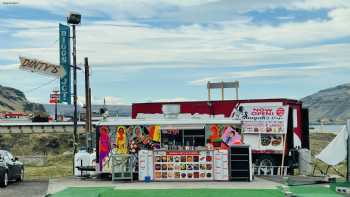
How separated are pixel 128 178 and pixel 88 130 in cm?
Result: 891

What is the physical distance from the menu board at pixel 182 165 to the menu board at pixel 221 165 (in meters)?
0.20

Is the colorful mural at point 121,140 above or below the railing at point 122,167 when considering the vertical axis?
above

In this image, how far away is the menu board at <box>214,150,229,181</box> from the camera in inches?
910

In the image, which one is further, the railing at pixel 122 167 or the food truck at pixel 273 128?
the food truck at pixel 273 128

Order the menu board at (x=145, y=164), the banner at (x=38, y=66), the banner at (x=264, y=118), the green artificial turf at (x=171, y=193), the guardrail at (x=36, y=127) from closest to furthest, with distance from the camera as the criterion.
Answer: the green artificial turf at (x=171, y=193) → the menu board at (x=145, y=164) → the banner at (x=264, y=118) → the banner at (x=38, y=66) → the guardrail at (x=36, y=127)

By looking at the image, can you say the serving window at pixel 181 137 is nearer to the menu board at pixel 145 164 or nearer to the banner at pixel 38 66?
the menu board at pixel 145 164

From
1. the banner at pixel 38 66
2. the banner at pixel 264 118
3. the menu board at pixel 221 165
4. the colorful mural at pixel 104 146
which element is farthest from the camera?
the banner at pixel 38 66

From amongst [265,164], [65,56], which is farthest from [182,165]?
[65,56]

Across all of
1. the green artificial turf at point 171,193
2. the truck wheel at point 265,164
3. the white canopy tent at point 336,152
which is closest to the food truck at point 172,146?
the white canopy tent at point 336,152

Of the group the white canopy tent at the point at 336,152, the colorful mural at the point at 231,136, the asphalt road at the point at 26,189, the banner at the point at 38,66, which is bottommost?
the asphalt road at the point at 26,189

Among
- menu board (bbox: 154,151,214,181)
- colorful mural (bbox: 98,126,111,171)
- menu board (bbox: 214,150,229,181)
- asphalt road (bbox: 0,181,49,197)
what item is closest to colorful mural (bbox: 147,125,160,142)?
menu board (bbox: 154,151,214,181)

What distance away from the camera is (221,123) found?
78.6ft

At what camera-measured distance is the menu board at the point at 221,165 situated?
75.8 ft

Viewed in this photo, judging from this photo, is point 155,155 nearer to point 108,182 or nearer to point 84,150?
point 108,182
